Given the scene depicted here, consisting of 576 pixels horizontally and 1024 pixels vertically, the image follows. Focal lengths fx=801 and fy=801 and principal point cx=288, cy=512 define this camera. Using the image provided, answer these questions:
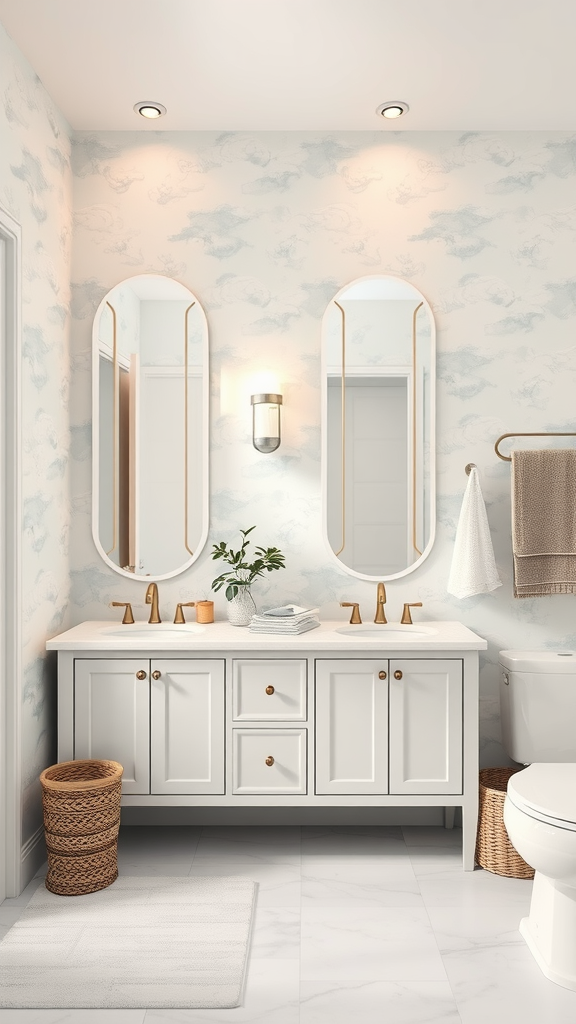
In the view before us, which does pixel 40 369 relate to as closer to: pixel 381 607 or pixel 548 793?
pixel 381 607

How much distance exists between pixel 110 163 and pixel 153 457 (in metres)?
1.15

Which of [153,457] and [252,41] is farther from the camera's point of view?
[153,457]

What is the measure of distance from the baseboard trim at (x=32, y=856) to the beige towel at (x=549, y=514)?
1884mm

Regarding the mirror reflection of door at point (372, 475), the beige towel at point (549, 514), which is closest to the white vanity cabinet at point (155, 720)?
the mirror reflection of door at point (372, 475)

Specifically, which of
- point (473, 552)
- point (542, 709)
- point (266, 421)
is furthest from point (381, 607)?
point (266, 421)

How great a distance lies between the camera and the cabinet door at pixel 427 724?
2691 millimetres

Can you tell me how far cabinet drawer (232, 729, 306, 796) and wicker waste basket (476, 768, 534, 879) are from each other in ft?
2.03

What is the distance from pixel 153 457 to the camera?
→ 312 centimetres

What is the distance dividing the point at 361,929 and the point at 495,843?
61 cm

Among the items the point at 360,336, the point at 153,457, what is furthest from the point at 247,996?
the point at 360,336

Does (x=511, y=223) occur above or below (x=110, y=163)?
below

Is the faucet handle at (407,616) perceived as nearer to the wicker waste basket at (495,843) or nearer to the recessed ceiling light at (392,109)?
the wicker waste basket at (495,843)

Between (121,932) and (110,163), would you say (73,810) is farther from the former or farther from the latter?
(110,163)

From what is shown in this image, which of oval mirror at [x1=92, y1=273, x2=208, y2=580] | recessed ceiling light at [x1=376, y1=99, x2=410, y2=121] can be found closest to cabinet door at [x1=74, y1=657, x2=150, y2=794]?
oval mirror at [x1=92, y1=273, x2=208, y2=580]
